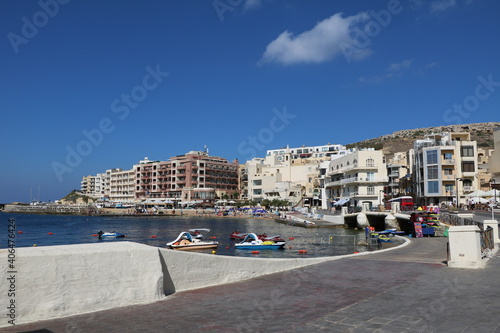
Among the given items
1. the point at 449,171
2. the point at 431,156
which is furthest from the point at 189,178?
the point at 449,171

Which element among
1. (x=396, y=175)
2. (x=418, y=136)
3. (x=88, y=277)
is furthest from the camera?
(x=418, y=136)

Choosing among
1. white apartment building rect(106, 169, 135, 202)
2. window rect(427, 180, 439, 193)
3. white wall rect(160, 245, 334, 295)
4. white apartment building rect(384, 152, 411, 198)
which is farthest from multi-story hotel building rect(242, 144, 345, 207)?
white wall rect(160, 245, 334, 295)

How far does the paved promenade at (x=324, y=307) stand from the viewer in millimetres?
6445

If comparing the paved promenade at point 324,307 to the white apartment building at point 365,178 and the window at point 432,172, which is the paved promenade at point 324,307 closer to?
the white apartment building at point 365,178

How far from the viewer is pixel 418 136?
159 m

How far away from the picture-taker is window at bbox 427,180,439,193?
67.5 meters

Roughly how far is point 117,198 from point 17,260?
160120 mm

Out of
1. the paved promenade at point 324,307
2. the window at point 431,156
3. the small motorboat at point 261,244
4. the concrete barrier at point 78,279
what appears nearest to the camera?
the paved promenade at point 324,307

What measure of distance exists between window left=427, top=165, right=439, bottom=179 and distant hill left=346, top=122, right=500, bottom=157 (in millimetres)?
64693

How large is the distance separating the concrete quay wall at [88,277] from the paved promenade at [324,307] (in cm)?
24

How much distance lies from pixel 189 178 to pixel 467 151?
8129 centimetres

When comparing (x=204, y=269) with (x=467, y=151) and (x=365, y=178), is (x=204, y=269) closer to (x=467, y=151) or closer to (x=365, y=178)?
(x=365, y=178)

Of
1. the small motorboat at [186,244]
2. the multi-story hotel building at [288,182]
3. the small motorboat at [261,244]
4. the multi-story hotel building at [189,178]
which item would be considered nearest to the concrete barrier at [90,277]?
the small motorboat at [186,244]

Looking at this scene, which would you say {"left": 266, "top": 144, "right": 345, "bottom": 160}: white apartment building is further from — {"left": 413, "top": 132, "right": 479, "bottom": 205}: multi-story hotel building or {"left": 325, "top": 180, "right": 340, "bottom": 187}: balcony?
{"left": 413, "top": 132, "right": 479, "bottom": 205}: multi-story hotel building
